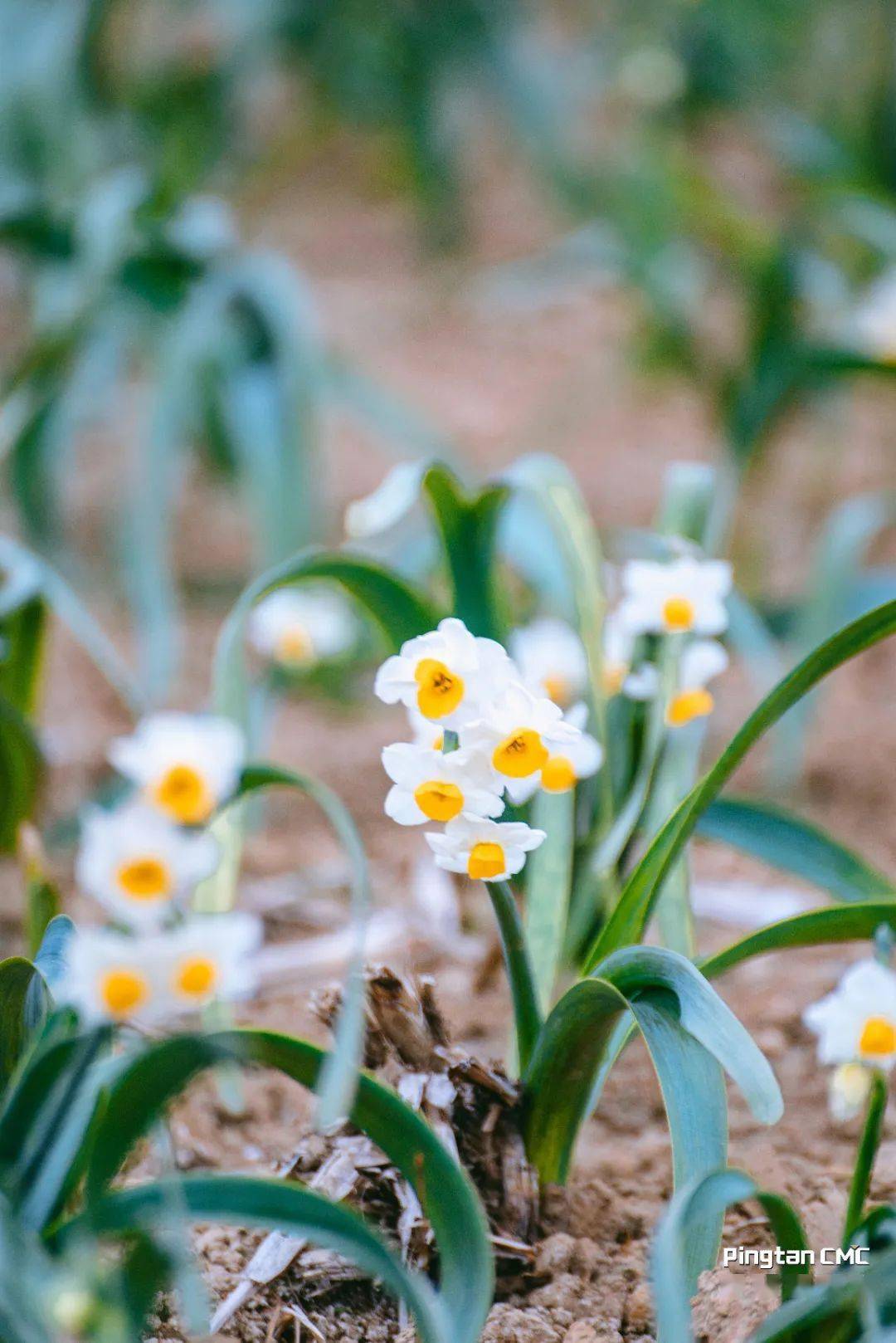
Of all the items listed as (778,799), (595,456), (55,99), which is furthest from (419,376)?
(778,799)

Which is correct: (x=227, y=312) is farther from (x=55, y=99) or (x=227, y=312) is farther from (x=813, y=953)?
(x=55, y=99)

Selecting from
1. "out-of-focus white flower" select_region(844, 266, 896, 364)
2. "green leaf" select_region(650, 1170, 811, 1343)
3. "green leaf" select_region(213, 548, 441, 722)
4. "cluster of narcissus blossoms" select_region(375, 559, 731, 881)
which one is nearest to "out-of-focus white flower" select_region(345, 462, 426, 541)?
"green leaf" select_region(213, 548, 441, 722)

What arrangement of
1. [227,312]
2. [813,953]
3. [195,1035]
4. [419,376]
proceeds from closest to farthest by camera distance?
1. [195,1035]
2. [813,953]
3. [227,312]
4. [419,376]

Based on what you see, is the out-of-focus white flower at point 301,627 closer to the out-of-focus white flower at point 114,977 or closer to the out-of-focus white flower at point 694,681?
the out-of-focus white flower at point 694,681

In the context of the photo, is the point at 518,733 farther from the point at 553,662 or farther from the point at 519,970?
the point at 553,662

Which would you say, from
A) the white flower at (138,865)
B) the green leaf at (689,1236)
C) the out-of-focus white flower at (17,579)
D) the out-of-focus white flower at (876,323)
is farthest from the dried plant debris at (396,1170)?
the out-of-focus white flower at (876,323)

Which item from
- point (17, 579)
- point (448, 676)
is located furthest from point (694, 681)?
point (17, 579)

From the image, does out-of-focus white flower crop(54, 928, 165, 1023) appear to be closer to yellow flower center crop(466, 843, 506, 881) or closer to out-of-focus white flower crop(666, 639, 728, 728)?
yellow flower center crop(466, 843, 506, 881)
